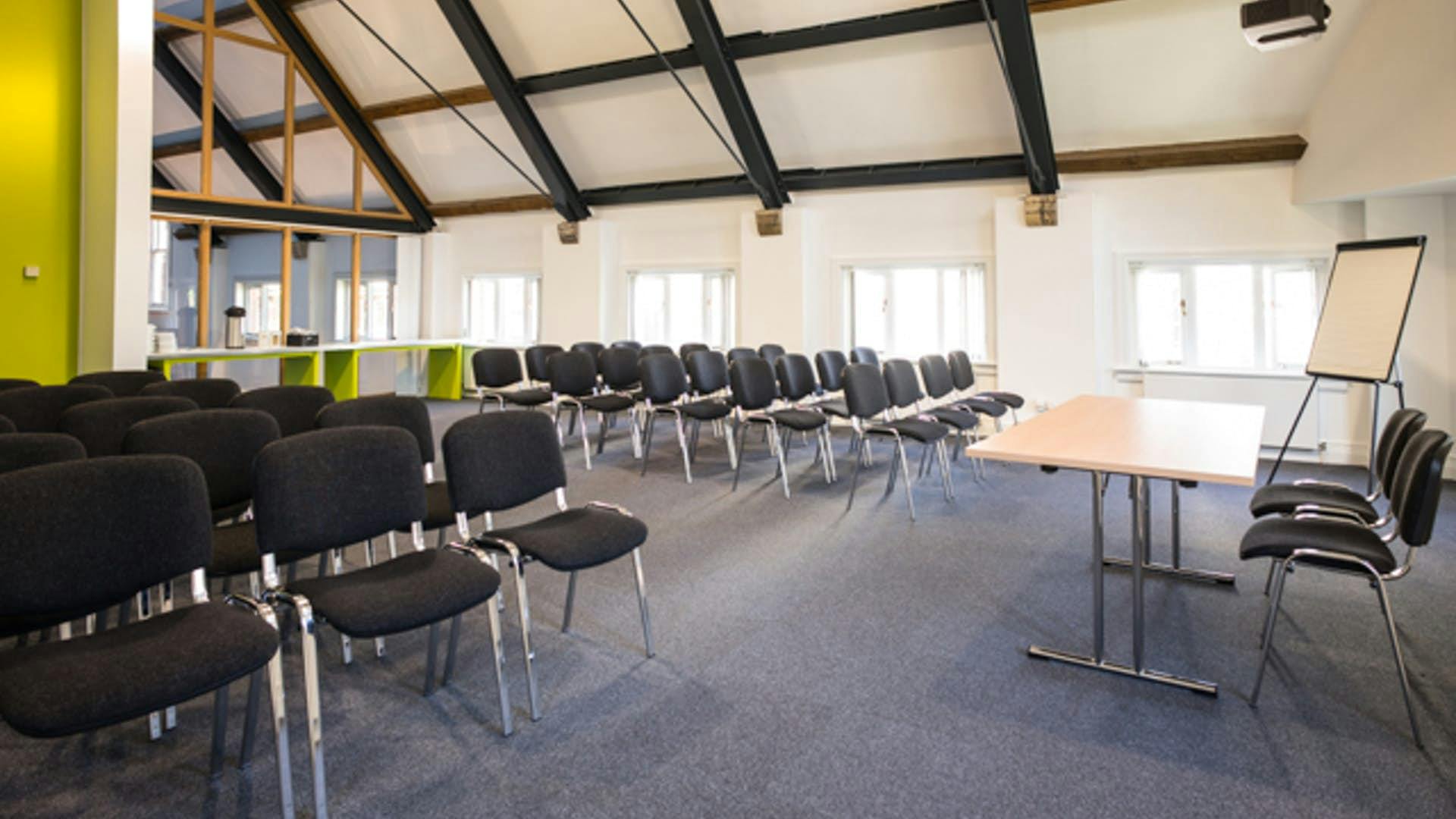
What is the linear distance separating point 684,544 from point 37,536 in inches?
114

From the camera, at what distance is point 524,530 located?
2859 mm

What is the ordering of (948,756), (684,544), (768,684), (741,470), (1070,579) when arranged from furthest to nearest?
(741,470), (684,544), (1070,579), (768,684), (948,756)

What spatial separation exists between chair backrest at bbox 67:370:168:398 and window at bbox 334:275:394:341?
281 inches

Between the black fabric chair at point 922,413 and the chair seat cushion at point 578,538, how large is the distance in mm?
3198

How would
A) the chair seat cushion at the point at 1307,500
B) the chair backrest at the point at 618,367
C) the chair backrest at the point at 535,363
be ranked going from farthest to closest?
the chair backrest at the point at 535,363
the chair backrest at the point at 618,367
the chair seat cushion at the point at 1307,500

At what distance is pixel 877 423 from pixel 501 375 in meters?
3.82

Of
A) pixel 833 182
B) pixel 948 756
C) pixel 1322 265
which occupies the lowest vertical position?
pixel 948 756

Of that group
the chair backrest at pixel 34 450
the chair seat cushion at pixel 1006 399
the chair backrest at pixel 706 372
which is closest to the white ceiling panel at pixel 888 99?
the chair seat cushion at pixel 1006 399

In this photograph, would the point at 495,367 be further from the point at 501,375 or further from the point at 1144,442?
the point at 1144,442

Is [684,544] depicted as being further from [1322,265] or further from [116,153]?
[1322,265]

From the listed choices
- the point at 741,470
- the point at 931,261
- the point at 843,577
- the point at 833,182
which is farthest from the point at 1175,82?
the point at 843,577

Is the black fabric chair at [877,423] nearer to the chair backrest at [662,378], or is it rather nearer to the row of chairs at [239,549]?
the chair backrest at [662,378]

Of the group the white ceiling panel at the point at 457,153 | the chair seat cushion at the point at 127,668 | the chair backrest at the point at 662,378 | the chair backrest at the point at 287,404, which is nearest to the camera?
the chair seat cushion at the point at 127,668

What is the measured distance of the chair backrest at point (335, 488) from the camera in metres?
2.30
